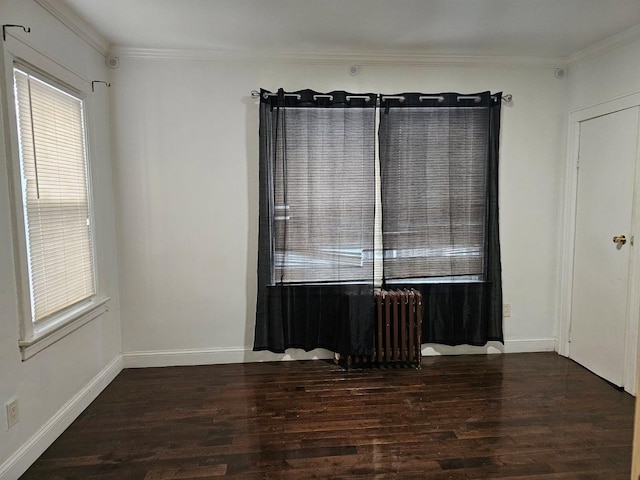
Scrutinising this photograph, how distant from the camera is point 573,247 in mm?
3373

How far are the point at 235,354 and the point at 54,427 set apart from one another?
138 centimetres

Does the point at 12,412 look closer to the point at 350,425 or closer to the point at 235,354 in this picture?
the point at 235,354

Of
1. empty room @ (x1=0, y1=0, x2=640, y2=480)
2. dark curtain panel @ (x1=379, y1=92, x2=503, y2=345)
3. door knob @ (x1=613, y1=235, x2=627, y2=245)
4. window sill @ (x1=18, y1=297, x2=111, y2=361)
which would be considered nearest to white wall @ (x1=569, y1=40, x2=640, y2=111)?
empty room @ (x1=0, y1=0, x2=640, y2=480)

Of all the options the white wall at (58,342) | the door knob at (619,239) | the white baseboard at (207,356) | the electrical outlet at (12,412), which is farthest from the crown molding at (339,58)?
the electrical outlet at (12,412)

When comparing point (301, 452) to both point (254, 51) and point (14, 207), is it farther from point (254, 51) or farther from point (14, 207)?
point (254, 51)

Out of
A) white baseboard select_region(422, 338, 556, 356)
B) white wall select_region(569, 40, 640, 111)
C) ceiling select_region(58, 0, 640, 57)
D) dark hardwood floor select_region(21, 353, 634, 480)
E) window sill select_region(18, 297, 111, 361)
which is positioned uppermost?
ceiling select_region(58, 0, 640, 57)

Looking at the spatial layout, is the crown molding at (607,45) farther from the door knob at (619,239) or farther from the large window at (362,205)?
the door knob at (619,239)

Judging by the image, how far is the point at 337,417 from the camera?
2.52m

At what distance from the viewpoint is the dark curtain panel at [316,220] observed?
311cm

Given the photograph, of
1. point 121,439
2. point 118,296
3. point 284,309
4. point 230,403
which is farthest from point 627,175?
point 118,296

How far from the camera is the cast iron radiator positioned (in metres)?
3.20

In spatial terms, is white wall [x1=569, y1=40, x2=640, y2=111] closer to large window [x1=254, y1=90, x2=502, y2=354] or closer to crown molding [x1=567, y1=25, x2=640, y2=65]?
crown molding [x1=567, y1=25, x2=640, y2=65]

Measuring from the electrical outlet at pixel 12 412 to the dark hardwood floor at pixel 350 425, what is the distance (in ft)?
1.03

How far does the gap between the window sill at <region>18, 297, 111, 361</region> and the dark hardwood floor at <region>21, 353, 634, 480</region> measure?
600mm
